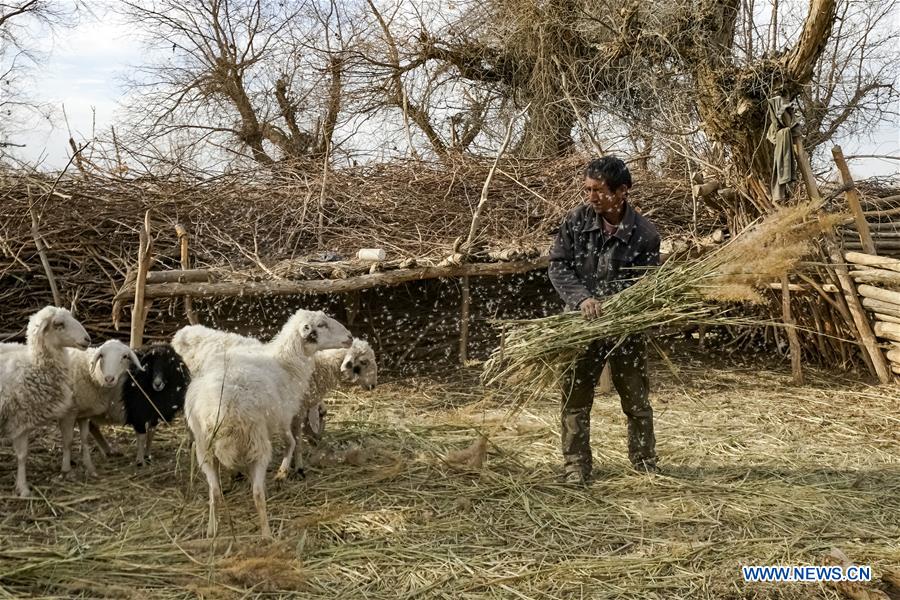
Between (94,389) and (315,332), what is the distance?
1.90m

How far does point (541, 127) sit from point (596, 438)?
33.1ft

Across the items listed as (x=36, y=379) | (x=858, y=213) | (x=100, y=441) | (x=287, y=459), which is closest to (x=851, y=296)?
(x=858, y=213)

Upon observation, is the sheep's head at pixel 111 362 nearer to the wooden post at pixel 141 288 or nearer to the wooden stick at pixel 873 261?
the wooden post at pixel 141 288

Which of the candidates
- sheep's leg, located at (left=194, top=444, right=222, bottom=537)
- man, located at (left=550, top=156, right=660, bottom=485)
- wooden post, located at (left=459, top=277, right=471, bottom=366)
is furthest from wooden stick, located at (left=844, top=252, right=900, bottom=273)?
sheep's leg, located at (left=194, top=444, right=222, bottom=537)

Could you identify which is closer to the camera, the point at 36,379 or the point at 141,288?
the point at 36,379

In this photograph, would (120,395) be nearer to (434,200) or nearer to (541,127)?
(434,200)

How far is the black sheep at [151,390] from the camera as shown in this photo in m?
6.26

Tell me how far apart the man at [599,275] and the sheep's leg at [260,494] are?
2.11m

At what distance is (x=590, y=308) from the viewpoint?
5051 mm

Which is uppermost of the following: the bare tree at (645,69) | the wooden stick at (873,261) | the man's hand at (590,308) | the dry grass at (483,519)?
the bare tree at (645,69)

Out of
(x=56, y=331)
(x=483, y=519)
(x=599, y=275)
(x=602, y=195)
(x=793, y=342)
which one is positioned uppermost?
(x=602, y=195)

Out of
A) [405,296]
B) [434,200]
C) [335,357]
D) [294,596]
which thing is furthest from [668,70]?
[294,596]

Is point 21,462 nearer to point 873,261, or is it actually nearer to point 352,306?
point 352,306

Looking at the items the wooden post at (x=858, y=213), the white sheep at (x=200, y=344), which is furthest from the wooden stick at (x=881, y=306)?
the white sheep at (x=200, y=344)
